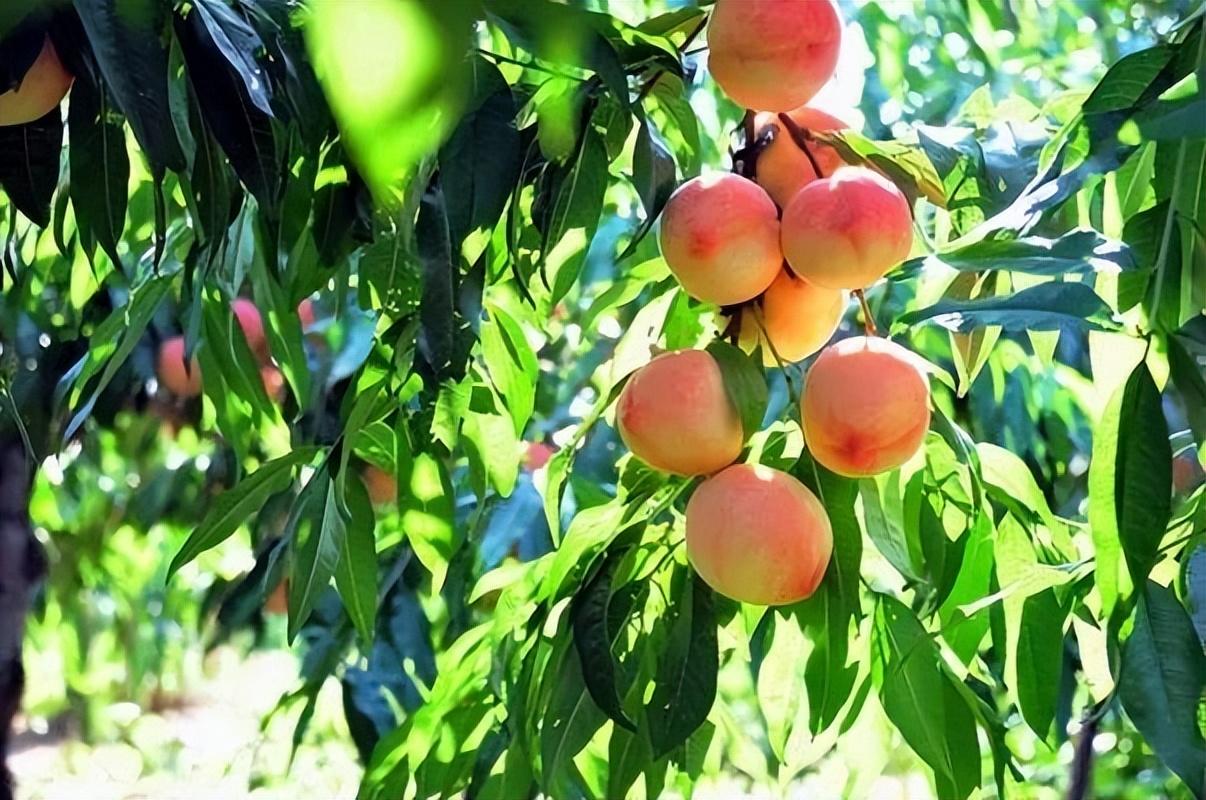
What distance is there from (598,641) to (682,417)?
91 millimetres

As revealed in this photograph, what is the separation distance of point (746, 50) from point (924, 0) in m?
0.73

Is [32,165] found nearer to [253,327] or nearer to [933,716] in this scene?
[933,716]

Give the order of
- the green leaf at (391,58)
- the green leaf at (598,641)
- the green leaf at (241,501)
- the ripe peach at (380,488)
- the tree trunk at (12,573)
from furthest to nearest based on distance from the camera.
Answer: the ripe peach at (380,488), the tree trunk at (12,573), the green leaf at (241,501), the green leaf at (598,641), the green leaf at (391,58)

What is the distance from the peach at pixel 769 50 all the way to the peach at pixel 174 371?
0.63m

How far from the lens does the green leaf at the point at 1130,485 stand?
1.38ft

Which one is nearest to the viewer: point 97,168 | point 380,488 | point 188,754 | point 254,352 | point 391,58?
point 391,58

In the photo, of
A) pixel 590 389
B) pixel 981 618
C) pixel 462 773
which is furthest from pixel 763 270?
pixel 590 389

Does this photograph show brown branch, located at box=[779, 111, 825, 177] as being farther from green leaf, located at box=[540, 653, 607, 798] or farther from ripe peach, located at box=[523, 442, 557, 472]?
ripe peach, located at box=[523, 442, 557, 472]

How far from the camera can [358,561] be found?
631 mm

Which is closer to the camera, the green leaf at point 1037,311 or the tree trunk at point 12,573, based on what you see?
the green leaf at point 1037,311

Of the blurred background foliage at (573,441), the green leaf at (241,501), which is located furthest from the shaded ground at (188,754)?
the green leaf at (241,501)

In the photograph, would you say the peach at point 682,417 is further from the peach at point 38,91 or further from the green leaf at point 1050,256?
the peach at point 38,91

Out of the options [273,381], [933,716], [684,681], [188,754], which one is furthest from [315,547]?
[188,754]

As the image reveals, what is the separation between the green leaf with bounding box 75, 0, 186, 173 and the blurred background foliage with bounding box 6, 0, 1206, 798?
13cm
